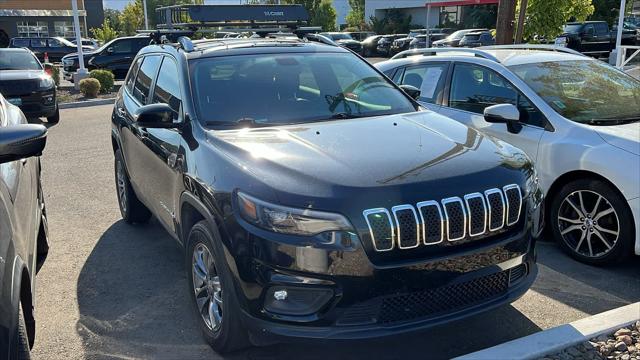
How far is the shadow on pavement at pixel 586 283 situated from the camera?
3986 millimetres

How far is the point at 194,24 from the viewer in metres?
5.56

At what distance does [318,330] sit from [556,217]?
106 inches

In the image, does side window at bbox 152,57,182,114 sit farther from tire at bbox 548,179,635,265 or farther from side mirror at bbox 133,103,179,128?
tire at bbox 548,179,635,265

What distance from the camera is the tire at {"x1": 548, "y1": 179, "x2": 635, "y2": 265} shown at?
4234 mm

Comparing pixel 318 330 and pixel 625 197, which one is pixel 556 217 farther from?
pixel 318 330

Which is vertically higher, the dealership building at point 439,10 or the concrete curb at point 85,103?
the dealership building at point 439,10

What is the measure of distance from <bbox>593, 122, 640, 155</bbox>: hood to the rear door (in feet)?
1.68

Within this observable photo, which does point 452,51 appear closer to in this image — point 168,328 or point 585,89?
point 585,89

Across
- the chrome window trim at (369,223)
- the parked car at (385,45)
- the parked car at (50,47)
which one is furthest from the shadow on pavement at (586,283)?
the parked car at (385,45)

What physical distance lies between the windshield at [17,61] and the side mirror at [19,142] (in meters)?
11.4

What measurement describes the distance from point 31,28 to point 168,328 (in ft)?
166

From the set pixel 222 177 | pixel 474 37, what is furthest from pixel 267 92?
pixel 474 37

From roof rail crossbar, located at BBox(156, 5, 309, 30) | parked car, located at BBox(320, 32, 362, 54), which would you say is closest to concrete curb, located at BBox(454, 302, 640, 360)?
roof rail crossbar, located at BBox(156, 5, 309, 30)

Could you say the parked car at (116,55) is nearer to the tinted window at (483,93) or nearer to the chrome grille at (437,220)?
the tinted window at (483,93)
